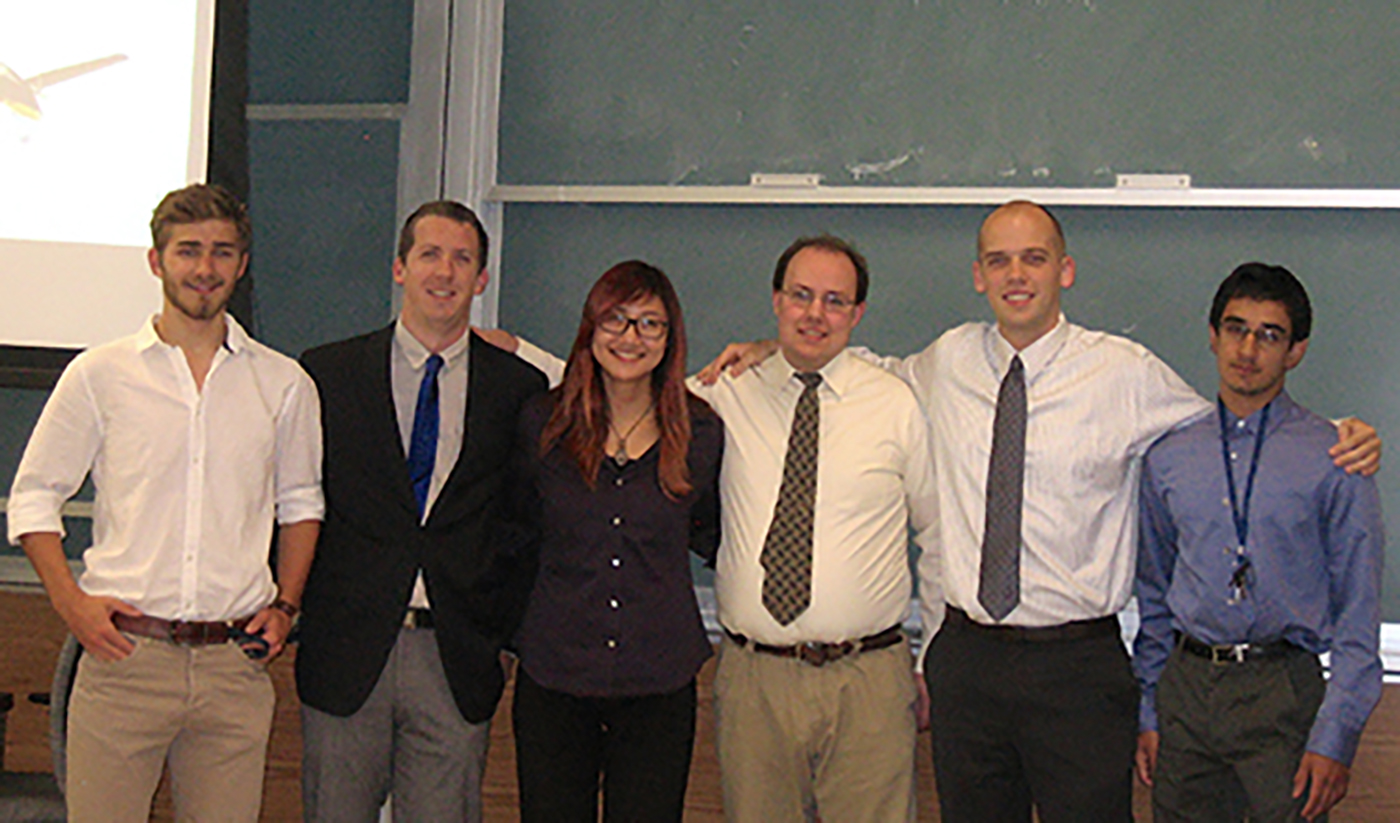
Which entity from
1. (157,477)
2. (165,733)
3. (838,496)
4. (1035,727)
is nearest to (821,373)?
(838,496)

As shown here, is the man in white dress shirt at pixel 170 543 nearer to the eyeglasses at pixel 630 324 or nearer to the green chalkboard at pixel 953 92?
the eyeglasses at pixel 630 324

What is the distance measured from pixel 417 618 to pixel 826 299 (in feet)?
3.49

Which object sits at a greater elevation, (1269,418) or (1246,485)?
(1269,418)

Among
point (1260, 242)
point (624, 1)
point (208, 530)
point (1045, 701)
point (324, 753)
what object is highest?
point (624, 1)

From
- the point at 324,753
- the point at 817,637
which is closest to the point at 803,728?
the point at 817,637

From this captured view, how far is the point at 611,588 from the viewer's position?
238 centimetres

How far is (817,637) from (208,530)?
1210mm

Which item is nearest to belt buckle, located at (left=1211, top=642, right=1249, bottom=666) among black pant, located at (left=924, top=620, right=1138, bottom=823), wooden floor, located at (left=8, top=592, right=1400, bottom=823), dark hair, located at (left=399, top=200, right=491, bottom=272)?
black pant, located at (left=924, top=620, right=1138, bottom=823)

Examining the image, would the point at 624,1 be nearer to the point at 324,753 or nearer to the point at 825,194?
the point at 825,194

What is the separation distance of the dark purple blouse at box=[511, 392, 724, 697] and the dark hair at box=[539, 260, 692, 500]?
0.03 m

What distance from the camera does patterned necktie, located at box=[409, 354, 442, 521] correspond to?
2549mm

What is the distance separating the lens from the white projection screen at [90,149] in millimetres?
3342

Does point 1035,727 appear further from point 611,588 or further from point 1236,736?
point 611,588

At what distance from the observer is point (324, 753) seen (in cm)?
250
